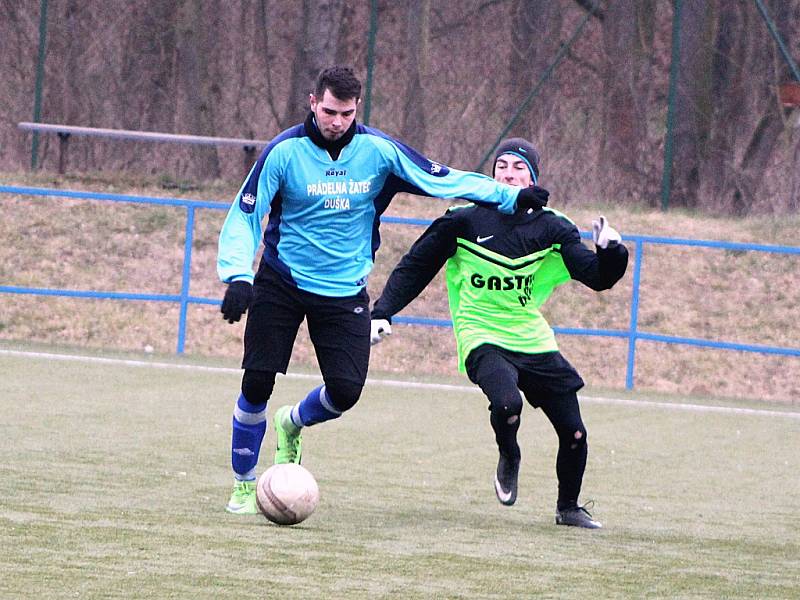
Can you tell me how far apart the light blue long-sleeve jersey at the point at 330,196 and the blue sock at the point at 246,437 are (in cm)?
57

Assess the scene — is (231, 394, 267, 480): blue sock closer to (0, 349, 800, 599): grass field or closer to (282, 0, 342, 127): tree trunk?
(0, 349, 800, 599): grass field

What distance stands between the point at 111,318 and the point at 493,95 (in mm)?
6223

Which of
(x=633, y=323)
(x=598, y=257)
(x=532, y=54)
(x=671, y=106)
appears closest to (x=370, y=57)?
(x=532, y=54)

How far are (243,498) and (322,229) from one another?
1.16m

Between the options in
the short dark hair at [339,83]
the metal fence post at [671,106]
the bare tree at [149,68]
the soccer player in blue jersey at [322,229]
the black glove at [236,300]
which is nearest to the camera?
the black glove at [236,300]

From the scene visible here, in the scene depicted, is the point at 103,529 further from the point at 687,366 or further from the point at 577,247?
the point at 687,366

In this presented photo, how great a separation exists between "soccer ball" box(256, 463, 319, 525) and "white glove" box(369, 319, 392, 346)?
749mm

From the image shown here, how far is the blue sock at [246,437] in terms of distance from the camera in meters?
7.01

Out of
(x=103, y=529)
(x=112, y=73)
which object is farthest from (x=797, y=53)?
(x=103, y=529)

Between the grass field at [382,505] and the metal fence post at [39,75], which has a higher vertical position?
the metal fence post at [39,75]

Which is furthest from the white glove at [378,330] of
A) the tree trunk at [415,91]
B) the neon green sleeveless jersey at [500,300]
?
the tree trunk at [415,91]

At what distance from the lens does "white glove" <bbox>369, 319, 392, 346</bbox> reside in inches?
277

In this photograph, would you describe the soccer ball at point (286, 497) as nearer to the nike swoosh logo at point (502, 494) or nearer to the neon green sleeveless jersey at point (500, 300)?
the nike swoosh logo at point (502, 494)

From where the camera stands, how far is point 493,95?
821 inches
